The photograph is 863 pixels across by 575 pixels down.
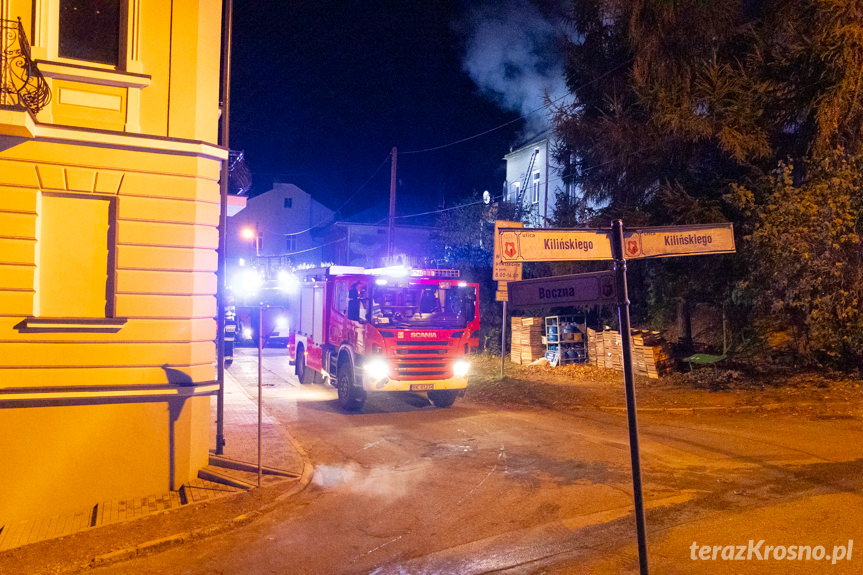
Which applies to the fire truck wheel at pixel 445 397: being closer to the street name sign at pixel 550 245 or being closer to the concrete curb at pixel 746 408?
the concrete curb at pixel 746 408

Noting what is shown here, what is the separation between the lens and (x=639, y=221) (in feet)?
59.9

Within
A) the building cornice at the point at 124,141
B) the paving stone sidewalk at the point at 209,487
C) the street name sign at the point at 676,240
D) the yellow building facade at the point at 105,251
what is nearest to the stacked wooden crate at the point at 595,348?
the paving stone sidewalk at the point at 209,487

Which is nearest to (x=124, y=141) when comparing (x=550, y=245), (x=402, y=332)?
(x=550, y=245)

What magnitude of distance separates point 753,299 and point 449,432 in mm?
8957

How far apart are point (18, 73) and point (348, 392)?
8255 millimetres

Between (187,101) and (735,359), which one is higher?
(187,101)

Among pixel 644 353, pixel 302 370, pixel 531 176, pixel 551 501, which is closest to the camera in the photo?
pixel 551 501

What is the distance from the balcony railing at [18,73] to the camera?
725cm

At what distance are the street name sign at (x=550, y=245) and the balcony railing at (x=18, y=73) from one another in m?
5.87

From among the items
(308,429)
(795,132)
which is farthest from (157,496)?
(795,132)

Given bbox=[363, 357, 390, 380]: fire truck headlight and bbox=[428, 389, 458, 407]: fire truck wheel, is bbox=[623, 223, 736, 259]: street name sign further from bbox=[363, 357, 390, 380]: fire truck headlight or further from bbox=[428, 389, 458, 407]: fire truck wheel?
bbox=[428, 389, 458, 407]: fire truck wheel

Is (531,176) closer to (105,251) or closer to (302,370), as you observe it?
(302,370)

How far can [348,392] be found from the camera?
13.5 m

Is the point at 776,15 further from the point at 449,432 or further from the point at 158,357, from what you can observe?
the point at 158,357
